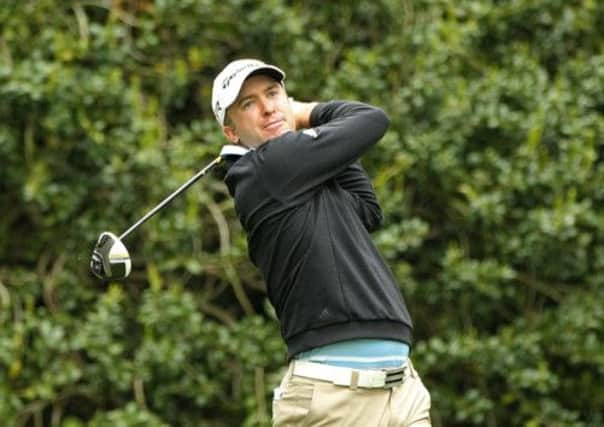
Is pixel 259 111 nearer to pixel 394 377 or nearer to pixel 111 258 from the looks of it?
pixel 111 258

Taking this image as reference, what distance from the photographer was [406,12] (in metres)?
6.73

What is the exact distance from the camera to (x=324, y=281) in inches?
146

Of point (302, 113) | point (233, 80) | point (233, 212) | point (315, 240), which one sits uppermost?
point (233, 80)

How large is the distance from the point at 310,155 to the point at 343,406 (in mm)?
723

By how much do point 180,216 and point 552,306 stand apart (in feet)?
6.48

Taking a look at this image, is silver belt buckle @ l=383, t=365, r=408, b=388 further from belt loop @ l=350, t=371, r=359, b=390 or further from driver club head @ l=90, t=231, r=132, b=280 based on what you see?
driver club head @ l=90, t=231, r=132, b=280

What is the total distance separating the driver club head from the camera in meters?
3.92

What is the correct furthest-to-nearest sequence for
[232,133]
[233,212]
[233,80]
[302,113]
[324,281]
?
[233,212]
[302,113]
[232,133]
[233,80]
[324,281]

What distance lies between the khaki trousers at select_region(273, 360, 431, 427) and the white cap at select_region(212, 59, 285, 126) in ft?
2.69

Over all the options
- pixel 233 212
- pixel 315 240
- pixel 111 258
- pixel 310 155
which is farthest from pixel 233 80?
pixel 233 212

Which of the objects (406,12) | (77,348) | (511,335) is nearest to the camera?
(77,348)

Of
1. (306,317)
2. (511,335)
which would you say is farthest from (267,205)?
(511,335)

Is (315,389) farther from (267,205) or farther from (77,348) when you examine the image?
(77,348)

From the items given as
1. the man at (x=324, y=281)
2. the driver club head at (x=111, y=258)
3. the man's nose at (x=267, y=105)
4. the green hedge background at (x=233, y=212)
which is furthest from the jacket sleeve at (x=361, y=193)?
the green hedge background at (x=233, y=212)
